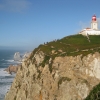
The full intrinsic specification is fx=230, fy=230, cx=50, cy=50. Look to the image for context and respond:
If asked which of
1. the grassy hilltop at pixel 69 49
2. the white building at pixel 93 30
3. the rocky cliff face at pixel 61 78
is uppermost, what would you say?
the white building at pixel 93 30

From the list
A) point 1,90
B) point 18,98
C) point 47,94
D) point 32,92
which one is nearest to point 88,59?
point 47,94

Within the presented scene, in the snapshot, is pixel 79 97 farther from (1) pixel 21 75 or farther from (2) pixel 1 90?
(2) pixel 1 90

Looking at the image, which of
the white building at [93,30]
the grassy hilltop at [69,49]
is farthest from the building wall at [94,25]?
the grassy hilltop at [69,49]

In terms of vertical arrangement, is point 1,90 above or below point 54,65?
below

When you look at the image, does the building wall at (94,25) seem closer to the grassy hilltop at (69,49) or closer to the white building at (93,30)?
the white building at (93,30)

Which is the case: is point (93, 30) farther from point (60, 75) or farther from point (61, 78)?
point (61, 78)

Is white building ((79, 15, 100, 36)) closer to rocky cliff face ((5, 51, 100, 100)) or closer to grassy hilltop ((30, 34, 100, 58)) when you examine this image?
grassy hilltop ((30, 34, 100, 58))

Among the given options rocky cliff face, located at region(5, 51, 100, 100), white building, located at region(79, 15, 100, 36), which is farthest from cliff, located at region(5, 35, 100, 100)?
white building, located at region(79, 15, 100, 36)
